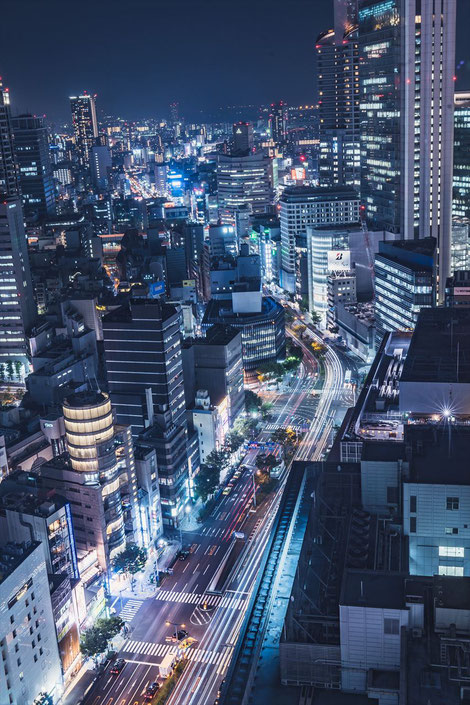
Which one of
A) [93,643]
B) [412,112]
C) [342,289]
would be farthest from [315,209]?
[93,643]

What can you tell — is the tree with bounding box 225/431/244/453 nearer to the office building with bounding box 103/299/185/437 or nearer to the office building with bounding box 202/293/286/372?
the office building with bounding box 103/299/185/437

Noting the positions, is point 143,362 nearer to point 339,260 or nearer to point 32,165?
point 339,260

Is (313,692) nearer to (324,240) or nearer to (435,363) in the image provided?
(435,363)


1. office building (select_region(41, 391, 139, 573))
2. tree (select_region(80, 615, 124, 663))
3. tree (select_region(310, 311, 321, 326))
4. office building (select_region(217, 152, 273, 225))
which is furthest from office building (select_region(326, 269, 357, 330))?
office building (select_region(217, 152, 273, 225))

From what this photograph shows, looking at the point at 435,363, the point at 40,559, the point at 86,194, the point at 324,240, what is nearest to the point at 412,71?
the point at 324,240

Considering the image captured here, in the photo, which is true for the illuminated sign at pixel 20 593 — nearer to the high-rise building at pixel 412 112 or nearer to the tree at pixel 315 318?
the high-rise building at pixel 412 112
